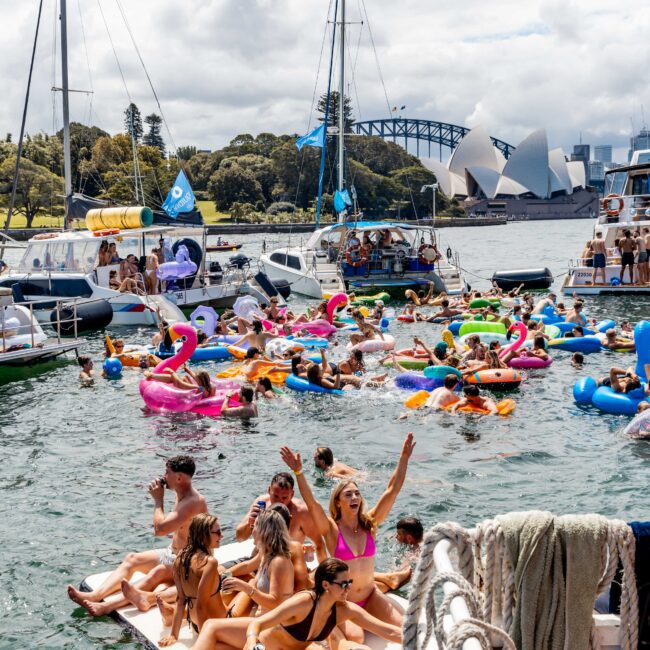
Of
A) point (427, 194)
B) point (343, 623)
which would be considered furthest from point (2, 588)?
point (427, 194)

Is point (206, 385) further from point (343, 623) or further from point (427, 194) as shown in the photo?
point (427, 194)

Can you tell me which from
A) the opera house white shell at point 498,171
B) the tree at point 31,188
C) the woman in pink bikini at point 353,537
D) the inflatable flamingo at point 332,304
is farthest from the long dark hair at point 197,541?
the opera house white shell at point 498,171

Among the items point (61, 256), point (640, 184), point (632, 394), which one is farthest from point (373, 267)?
point (632, 394)

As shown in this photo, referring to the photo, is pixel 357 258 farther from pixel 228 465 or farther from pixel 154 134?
pixel 154 134

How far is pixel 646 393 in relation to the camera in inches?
588

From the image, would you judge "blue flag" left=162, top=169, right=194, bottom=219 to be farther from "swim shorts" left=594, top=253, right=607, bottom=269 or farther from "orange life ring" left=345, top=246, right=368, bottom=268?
"swim shorts" left=594, top=253, right=607, bottom=269

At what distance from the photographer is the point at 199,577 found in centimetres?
650

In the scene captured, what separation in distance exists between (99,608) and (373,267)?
89.9 ft

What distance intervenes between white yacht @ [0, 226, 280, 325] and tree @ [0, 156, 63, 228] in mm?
63488

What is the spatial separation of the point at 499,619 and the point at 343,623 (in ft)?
8.85

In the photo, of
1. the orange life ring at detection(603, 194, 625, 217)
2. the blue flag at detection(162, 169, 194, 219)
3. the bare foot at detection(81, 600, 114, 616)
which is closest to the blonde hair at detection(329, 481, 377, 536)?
the bare foot at detection(81, 600, 114, 616)

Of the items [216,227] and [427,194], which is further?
[427,194]

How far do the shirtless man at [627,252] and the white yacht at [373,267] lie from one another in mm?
6239

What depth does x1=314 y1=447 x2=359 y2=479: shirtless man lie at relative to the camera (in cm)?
1075
